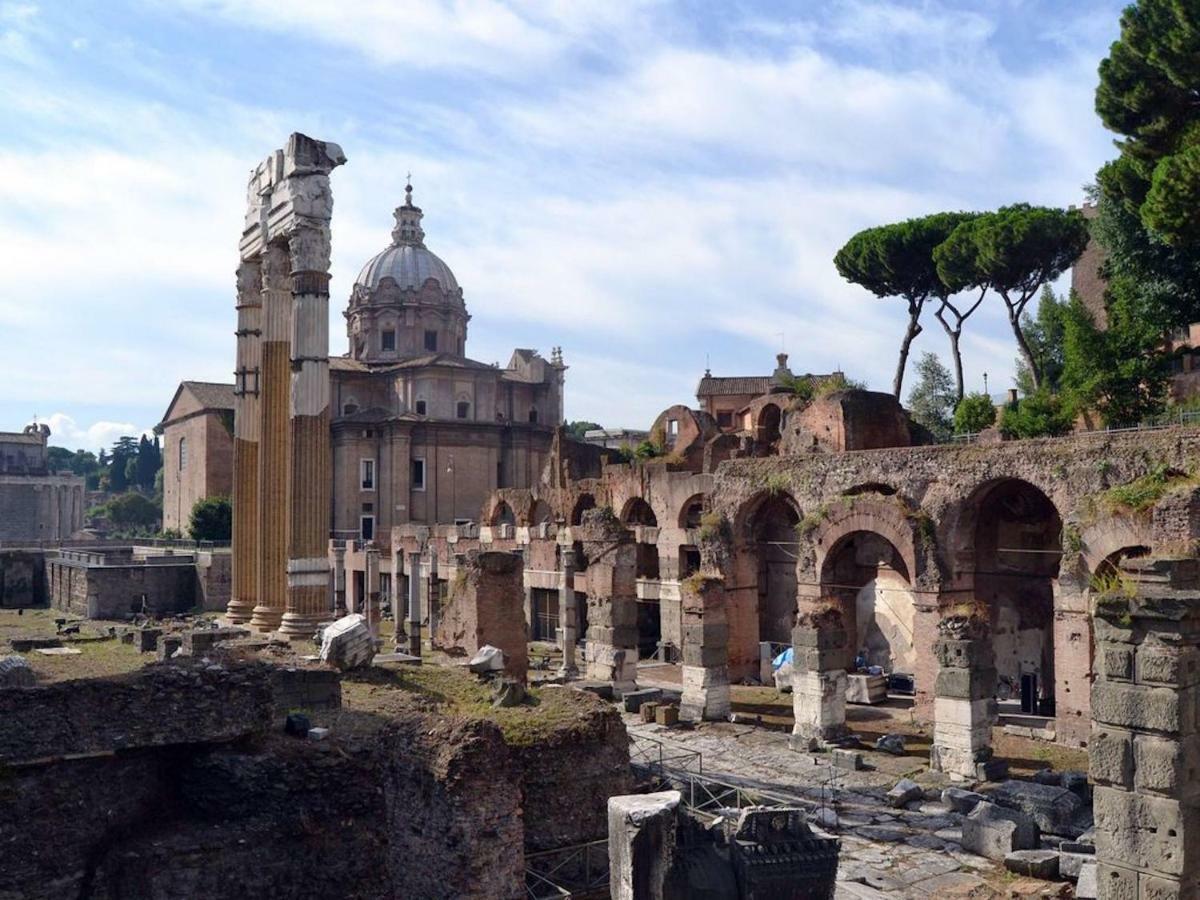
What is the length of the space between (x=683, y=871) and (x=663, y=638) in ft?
59.2

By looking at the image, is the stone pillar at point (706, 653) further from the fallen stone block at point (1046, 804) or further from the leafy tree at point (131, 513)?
the leafy tree at point (131, 513)

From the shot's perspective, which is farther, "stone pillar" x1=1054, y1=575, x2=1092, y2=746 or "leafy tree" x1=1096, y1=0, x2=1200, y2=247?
"leafy tree" x1=1096, y1=0, x2=1200, y2=247

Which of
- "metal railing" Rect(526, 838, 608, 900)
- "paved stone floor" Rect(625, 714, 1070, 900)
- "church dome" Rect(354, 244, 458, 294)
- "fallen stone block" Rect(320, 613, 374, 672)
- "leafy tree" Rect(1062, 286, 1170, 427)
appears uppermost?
"church dome" Rect(354, 244, 458, 294)

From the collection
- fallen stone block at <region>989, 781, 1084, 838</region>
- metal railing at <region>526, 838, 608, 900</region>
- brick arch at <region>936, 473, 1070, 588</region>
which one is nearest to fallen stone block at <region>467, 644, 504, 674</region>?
metal railing at <region>526, 838, 608, 900</region>

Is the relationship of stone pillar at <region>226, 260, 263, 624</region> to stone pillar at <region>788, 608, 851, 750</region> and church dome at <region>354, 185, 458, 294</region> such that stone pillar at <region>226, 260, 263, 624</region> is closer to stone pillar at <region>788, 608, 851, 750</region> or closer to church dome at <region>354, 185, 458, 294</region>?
stone pillar at <region>788, 608, 851, 750</region>

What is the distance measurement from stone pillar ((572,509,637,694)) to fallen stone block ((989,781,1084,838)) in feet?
28.3

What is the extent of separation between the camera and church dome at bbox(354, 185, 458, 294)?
4884cm

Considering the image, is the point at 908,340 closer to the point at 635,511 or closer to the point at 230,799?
the point at 635,511

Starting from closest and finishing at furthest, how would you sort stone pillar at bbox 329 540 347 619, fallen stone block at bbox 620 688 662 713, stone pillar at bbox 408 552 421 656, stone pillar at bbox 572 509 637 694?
1. fallen stone block at bbox 620 688 662 713
2. stone pillar at bbox 572 509 637 694
3. stone pillar at bbox 408 552 421 656
4. stone pillar at bbox 329 540 347 619

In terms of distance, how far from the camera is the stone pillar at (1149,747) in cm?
795

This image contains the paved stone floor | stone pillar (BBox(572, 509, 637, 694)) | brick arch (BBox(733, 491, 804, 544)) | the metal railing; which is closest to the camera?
the metal railing

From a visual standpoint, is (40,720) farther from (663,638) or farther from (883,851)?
(663,638)

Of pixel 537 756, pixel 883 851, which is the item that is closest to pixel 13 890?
pixel 537 756

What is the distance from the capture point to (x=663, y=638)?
2564cm
